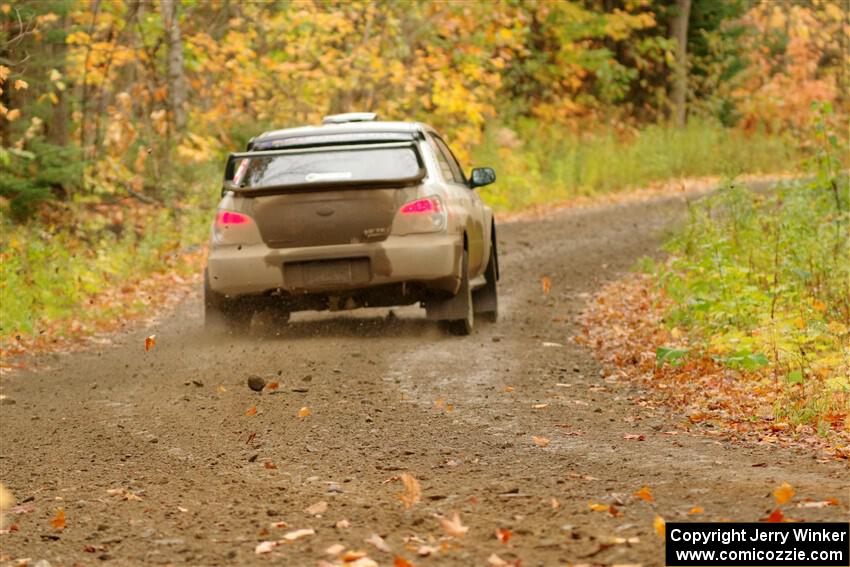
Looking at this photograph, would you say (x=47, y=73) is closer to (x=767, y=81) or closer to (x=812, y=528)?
(x=812, y=528)

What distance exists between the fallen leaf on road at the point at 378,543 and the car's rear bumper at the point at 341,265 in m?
5.97

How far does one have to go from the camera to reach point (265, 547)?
5266mm

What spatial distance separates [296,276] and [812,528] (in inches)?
271

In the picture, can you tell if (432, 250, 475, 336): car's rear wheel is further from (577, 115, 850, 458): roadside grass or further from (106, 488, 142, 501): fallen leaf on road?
(106, 488, 142, 501): fallen leaf on road

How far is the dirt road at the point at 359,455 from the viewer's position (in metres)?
5.36

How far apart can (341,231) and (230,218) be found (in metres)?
0.98

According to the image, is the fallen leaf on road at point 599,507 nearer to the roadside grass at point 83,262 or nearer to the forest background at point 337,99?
the forest background at point 337,99

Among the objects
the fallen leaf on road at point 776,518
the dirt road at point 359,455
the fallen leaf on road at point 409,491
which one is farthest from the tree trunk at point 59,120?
the fallen leaf on road at point 776,518

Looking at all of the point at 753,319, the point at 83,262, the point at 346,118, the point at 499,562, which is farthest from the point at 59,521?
the point at 83,262

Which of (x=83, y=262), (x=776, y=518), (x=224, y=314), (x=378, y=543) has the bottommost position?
(x=83, y=262)

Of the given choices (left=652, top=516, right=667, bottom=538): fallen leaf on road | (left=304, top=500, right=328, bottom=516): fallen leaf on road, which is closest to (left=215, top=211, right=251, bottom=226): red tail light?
(left=304, top=500, right=328, bottom=516): fallen leaf on road

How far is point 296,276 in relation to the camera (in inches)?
444

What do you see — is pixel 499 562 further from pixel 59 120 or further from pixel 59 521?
pixel 59 120

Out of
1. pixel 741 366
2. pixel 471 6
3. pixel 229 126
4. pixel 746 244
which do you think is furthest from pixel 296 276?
pixel 471 6
